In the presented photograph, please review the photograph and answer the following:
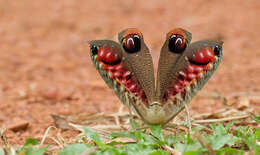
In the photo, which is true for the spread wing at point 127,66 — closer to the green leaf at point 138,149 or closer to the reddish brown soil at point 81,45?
the green leaf at point 138,149

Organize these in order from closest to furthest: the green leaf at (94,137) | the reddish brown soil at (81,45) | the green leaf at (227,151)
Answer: the green leaf at (227,151), the green leaf at (94,137), the reddish brown soil at (81,45)

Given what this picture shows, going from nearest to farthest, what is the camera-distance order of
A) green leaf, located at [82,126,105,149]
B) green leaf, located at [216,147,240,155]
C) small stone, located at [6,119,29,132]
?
green leaf, located at [216,147,240,155] → green leaf, located at [82,126,105,149] → small stone, located at [6,119,29,132]

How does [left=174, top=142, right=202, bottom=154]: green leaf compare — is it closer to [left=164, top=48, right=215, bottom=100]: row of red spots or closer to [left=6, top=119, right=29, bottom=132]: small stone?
[left=164, top=48, right=215, bottom=100]: row of red spots

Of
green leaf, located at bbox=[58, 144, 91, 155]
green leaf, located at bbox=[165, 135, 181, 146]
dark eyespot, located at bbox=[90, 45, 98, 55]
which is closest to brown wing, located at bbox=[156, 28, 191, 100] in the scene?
green leaf, located at bbox=[165, 135, 181, 146]

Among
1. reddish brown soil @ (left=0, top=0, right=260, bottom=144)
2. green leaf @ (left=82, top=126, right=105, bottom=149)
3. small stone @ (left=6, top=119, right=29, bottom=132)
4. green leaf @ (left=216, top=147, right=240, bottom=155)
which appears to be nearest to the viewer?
green leaf @ (left=216, top=147, right=240, bottom=155)

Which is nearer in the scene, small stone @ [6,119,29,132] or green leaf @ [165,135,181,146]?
green leaf @ [165,135,181,146]

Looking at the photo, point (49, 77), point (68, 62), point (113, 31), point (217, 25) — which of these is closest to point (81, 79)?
point (49, 77)

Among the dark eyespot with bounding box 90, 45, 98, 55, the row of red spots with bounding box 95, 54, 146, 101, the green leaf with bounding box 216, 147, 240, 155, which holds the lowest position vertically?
the green leaf with bounding box 216, 147, 240, 155

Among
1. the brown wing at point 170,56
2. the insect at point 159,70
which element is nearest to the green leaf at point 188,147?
the insect at point 159,70
